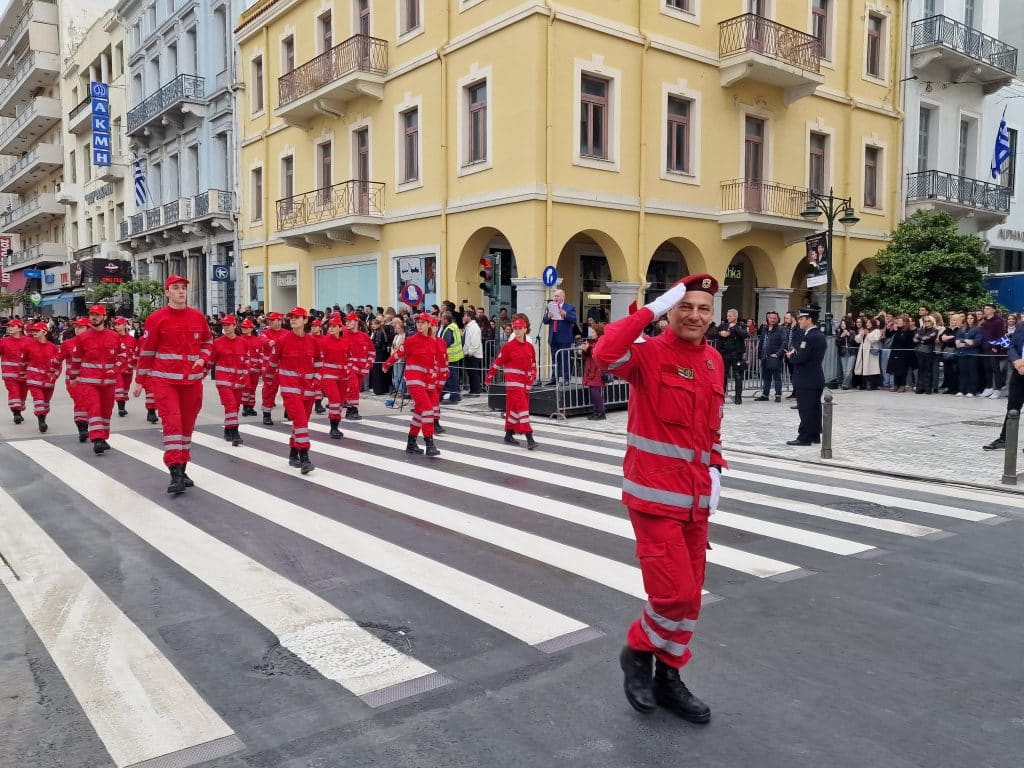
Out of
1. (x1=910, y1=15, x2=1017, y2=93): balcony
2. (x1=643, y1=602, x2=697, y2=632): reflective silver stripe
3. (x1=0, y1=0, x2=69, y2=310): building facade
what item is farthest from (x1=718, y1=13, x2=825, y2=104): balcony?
(x1=0, y1=0, x2=69, y2=310): building facade

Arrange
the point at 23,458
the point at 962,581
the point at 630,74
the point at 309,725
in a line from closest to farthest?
the point at 309,725 < the point at 962,581 < the point at 23,458 < the point at 630,74

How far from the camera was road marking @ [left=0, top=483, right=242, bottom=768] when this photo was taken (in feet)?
11.8

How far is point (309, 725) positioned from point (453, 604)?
5.45ft

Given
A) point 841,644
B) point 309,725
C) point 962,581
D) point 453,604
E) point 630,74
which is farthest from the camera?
point 630,74

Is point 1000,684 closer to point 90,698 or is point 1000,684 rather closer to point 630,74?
point 90,698

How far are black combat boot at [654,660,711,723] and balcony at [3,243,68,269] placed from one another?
187 feet

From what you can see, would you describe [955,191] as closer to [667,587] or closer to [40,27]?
[667,587]

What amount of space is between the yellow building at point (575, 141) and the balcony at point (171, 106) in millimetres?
5746

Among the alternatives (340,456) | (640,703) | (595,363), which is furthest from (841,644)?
(340,456)

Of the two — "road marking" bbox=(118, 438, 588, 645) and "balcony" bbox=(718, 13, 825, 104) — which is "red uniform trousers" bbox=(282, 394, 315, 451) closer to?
"road marking" bbox=(118, 438, 588, 645)

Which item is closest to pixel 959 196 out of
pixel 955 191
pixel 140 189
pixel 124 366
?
pixel 955 191

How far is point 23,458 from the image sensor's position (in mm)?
10922

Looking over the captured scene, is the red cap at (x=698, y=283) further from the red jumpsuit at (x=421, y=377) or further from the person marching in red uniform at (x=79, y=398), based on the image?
the person marching in red uniform at (x=79, y=398)

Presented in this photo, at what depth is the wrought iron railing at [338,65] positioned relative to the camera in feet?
77.5
